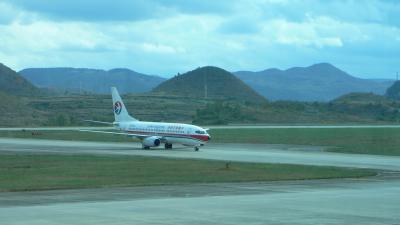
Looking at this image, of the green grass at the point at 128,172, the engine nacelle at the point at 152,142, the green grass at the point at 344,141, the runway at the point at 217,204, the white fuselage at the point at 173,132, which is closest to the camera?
the runway at the point at 217,204

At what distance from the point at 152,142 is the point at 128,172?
2816cm

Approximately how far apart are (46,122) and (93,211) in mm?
116460

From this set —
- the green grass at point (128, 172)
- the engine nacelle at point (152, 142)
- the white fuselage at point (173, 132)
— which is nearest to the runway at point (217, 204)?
the green grass at point (128, 172)

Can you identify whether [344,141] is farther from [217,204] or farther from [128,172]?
[217,204]

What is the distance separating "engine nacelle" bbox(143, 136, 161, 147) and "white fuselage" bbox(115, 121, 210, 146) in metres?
0.59

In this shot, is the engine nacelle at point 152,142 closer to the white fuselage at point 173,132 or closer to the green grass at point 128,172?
the white fuselage at point 173,132

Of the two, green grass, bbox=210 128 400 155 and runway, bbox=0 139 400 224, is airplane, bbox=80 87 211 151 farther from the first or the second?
runway, bbox=0 139 400 224

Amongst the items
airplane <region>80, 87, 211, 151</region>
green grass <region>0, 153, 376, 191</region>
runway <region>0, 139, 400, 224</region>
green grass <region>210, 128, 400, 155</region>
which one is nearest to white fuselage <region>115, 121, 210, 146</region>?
airplane <region>80, 87, 211, 151</region>

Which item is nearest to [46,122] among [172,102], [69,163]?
[172,102]

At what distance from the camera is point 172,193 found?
95.1 feet

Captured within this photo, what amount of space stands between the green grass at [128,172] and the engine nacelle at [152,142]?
16.4 m

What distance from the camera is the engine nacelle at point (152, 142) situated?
221 feet

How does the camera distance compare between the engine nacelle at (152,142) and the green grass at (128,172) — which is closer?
the green grass at (128,172)

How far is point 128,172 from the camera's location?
39156mm
